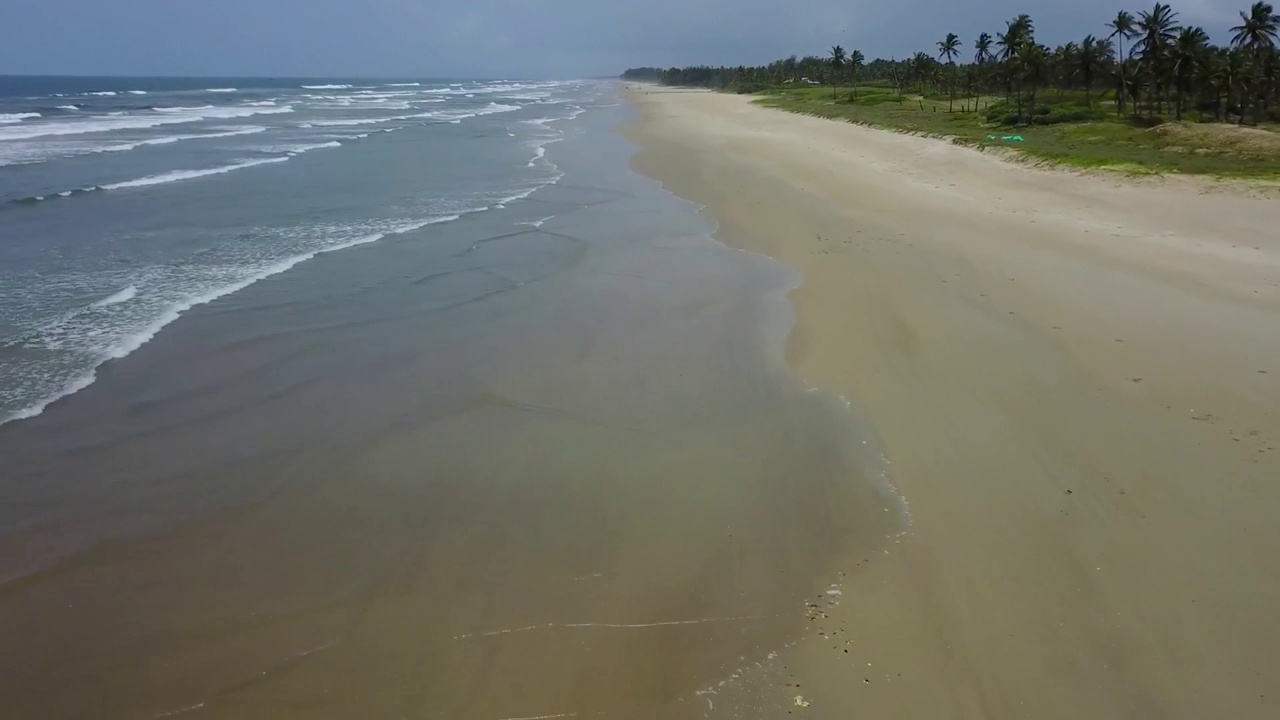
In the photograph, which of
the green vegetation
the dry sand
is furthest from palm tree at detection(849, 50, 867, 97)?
the dry sand

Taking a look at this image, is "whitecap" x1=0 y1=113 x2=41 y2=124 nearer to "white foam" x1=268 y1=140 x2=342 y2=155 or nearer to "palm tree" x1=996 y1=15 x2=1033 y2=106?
"white foam" x1=268 y1=140 x2=342 y2=155

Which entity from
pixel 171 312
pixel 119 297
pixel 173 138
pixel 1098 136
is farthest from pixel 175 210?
pixel 1098 136

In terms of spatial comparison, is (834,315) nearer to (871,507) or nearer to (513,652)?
(871,507)

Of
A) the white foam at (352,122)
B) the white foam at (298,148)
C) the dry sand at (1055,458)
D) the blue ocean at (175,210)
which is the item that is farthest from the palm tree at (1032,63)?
the white foam at (352,122)

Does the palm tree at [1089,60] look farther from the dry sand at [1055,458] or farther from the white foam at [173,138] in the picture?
the white foam at [173,138]

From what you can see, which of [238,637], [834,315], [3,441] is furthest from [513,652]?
[834,315]

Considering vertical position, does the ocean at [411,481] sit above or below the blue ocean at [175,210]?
below

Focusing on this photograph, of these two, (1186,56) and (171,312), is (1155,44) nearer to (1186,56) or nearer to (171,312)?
(1186,56)
